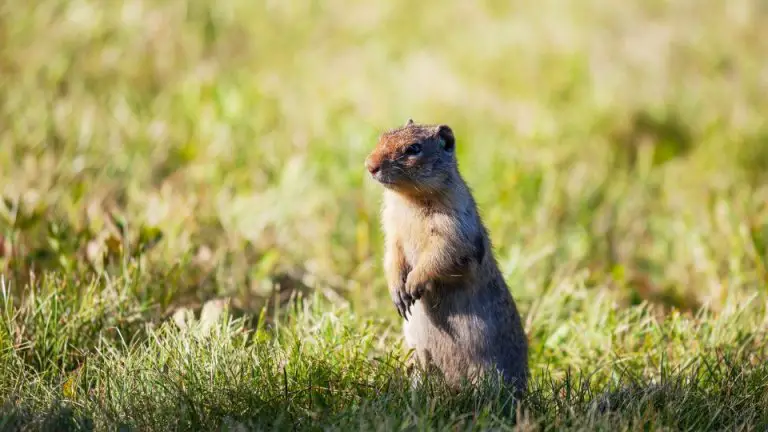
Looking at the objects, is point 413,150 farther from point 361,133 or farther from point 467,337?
point 361,133

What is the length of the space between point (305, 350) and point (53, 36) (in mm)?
4519

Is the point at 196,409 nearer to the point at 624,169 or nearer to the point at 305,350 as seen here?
the point at 305,350

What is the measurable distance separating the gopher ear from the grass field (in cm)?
86

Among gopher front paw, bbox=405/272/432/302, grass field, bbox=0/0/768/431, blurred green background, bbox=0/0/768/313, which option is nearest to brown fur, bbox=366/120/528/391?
gopher front paw, bbox=405/272/432/302

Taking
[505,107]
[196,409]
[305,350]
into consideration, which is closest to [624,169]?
[505,107]

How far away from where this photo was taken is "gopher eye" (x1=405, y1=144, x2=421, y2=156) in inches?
162

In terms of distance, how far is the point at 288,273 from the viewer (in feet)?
17.5

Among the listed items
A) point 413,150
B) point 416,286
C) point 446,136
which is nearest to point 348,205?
point 446,136

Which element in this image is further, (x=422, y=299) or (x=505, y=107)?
(x=505, y=107)

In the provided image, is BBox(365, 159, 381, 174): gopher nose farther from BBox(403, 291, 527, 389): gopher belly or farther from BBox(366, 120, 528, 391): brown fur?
BBox(403, 291, 527, 389): gopher belly

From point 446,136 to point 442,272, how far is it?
25.3 inches

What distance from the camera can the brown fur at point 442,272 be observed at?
13.2 ft

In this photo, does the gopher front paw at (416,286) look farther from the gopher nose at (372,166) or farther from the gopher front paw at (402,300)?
the gopher nose at (372,166)

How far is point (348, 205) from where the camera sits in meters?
6.29
